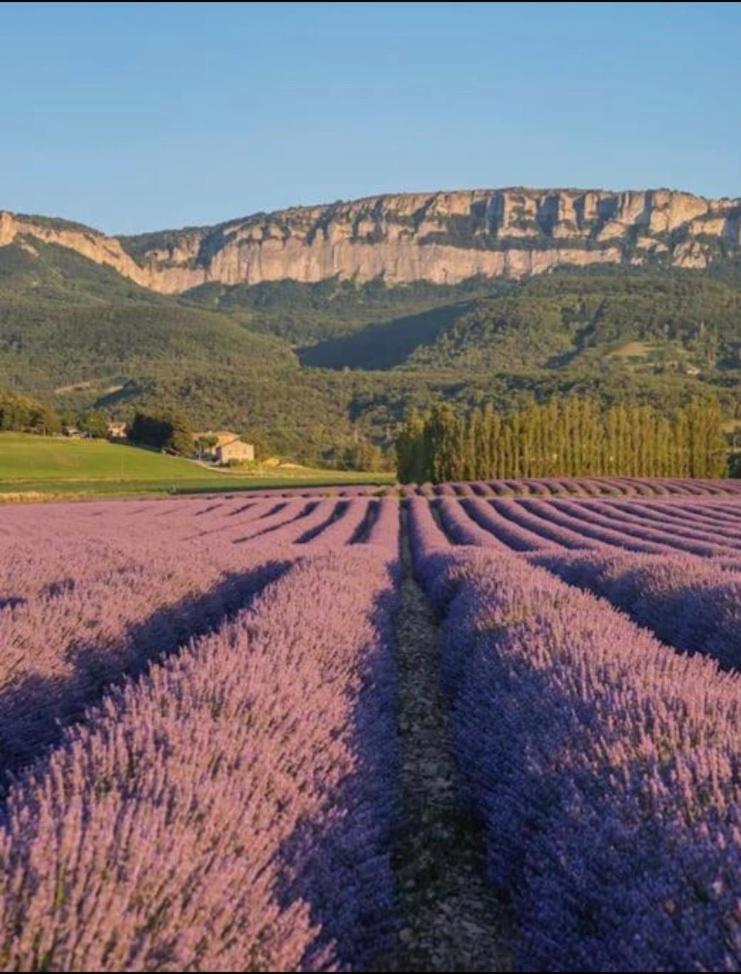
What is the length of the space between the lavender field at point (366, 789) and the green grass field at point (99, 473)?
149ft

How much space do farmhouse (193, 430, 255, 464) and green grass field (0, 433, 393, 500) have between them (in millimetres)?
11831

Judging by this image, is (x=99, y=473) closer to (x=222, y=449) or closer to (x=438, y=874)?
(x=222, y=449)

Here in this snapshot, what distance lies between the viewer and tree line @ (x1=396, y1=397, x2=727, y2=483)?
66.2 m

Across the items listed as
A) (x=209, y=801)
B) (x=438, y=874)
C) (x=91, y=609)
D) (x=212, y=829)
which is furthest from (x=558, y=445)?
(x=212, y=829)

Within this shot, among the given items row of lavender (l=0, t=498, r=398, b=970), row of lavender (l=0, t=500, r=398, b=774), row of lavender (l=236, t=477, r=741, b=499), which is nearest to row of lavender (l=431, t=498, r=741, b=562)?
row of lavender (l=0, t=500, r=398, b=774)

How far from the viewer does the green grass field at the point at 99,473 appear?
5938 centimetres

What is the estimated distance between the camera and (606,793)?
11.1ft

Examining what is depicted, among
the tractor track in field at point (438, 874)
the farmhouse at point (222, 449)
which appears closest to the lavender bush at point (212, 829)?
the tractor track in field at point (438, 874)

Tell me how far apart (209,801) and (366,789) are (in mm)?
1146

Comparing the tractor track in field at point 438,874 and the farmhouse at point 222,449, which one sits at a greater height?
the farmhouse at point 222,449

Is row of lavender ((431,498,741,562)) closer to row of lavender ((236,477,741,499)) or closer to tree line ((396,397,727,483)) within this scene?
row of lavender ((236,477,741,499))

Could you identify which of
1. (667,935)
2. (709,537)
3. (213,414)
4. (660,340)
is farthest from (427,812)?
(660,340)

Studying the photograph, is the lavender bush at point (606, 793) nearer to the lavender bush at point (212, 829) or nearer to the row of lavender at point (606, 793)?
the row of lavender at point (606, 793)

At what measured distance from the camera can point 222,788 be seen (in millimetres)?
3254
